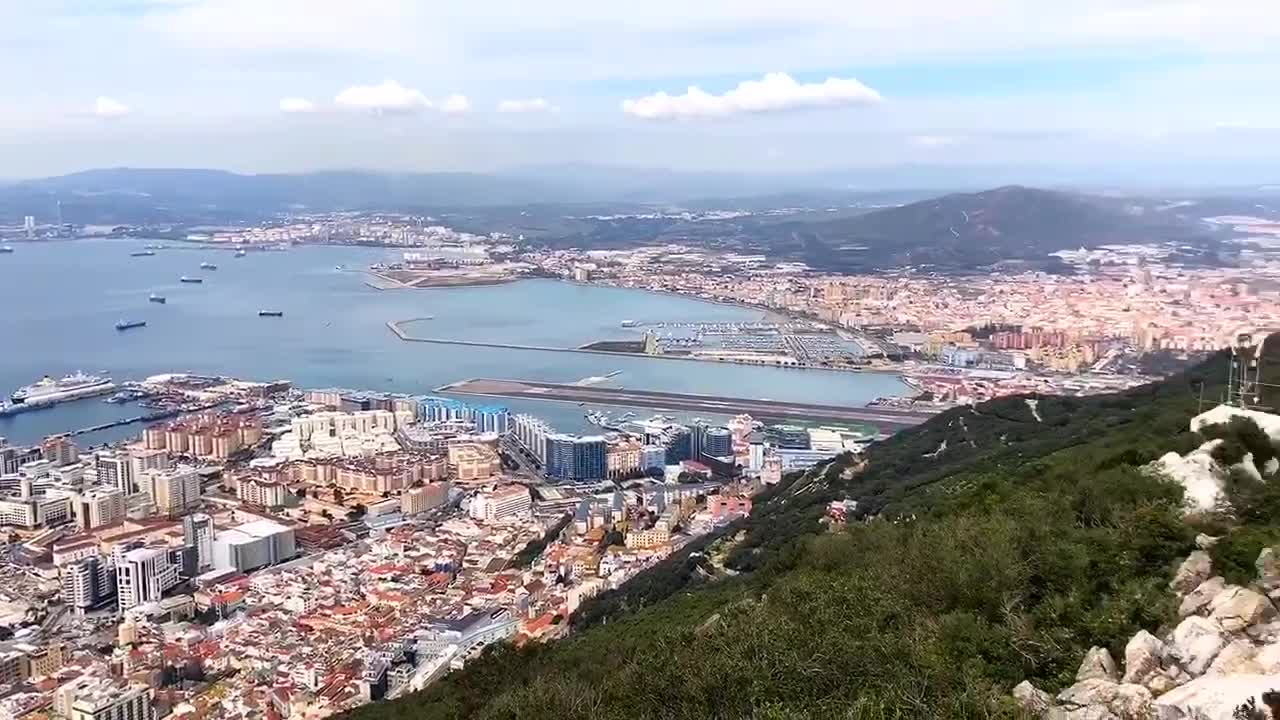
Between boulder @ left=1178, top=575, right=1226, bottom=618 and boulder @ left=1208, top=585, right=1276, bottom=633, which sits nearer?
boulder @ left=1208, top=585, right=1276, bottom=633

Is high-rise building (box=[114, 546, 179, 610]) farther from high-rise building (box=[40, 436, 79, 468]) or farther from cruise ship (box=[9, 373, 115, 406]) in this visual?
cruise ship (box=[9, 373, 115, 406])

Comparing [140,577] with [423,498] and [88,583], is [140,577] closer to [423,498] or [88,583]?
[88,583]

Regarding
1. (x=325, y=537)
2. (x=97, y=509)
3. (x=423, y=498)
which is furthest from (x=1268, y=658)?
(x=97, y=509)

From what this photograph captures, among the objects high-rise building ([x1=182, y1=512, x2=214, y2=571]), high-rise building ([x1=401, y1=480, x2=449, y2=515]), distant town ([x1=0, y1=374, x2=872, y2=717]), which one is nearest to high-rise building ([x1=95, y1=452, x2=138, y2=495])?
distant town ([x1=0, y1=374, x2=872, y2=717])

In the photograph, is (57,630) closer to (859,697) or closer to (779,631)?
(779,631)

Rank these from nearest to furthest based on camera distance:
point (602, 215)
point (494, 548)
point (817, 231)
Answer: point (494, 548) → point (817, 231) → point (602, 215)

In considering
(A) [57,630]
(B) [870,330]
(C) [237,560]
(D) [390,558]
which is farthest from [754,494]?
(B) [870,330]
